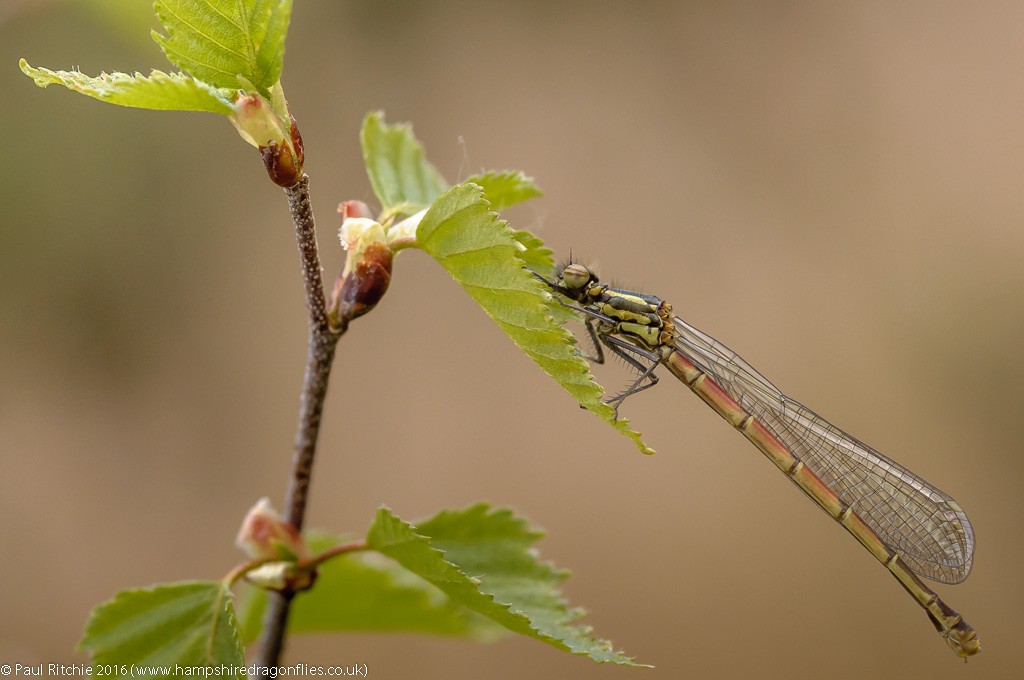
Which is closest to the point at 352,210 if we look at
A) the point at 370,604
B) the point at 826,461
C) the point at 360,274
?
the point at 360,274

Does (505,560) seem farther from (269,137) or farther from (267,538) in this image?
(269,137)

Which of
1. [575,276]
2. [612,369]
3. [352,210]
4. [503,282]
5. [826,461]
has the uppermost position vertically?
[612,369]

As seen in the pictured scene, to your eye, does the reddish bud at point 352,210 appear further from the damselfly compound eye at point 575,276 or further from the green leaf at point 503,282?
the damselfly compound eye at point 575,276

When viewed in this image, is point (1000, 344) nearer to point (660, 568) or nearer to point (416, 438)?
point (660, 568)

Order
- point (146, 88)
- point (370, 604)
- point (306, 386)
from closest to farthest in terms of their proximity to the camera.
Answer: point (146, 88)
point (306, 386)
point (370, 604)

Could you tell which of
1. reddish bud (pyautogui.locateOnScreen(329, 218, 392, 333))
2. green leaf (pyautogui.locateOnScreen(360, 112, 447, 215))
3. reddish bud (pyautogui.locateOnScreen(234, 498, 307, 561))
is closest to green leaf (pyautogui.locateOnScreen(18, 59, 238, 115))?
reddish bud (pyautogui.locateOnScreen(329, 218, 392, 333))

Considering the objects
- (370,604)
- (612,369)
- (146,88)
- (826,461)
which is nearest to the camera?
(146,88)
